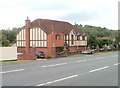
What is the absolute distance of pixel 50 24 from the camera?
5019 cm

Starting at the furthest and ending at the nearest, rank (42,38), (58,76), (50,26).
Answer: (50,26), (42,38), (58,76)

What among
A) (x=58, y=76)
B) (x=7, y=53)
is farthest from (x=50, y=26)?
(x=58, y=76)

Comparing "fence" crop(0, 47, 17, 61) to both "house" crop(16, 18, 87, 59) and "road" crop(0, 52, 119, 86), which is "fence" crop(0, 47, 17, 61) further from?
"house" crop(16, 18, 87, 59)

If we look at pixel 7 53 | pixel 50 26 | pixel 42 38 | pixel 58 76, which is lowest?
pixel 58 76

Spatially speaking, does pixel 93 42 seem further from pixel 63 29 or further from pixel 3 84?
pixel 3 84

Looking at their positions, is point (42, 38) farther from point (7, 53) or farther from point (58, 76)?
point (58, 76)

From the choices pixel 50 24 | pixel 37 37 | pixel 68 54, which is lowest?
pixel 68 54

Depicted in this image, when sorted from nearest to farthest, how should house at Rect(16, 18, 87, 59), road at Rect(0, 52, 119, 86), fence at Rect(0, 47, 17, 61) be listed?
1. road at Rect(0, 52, 119, 86)
2. fence at Rect(0, 47, 17, 61)
3. house at Rect(16, 18, 87, 59)

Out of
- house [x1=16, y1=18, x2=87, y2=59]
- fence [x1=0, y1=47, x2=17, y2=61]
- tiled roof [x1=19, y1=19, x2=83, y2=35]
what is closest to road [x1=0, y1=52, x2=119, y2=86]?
fence [x1=0, y1=47, x2=17, y2=61]

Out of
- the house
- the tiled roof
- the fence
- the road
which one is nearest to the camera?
the road

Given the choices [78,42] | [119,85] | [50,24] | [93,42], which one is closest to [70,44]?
[78,42]

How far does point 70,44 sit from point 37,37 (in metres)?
10.5

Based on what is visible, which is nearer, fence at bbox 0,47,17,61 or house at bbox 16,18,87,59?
fence at bbox 0,47,17,61

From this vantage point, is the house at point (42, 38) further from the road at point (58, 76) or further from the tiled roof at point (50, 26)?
the road at point (58, 76)
